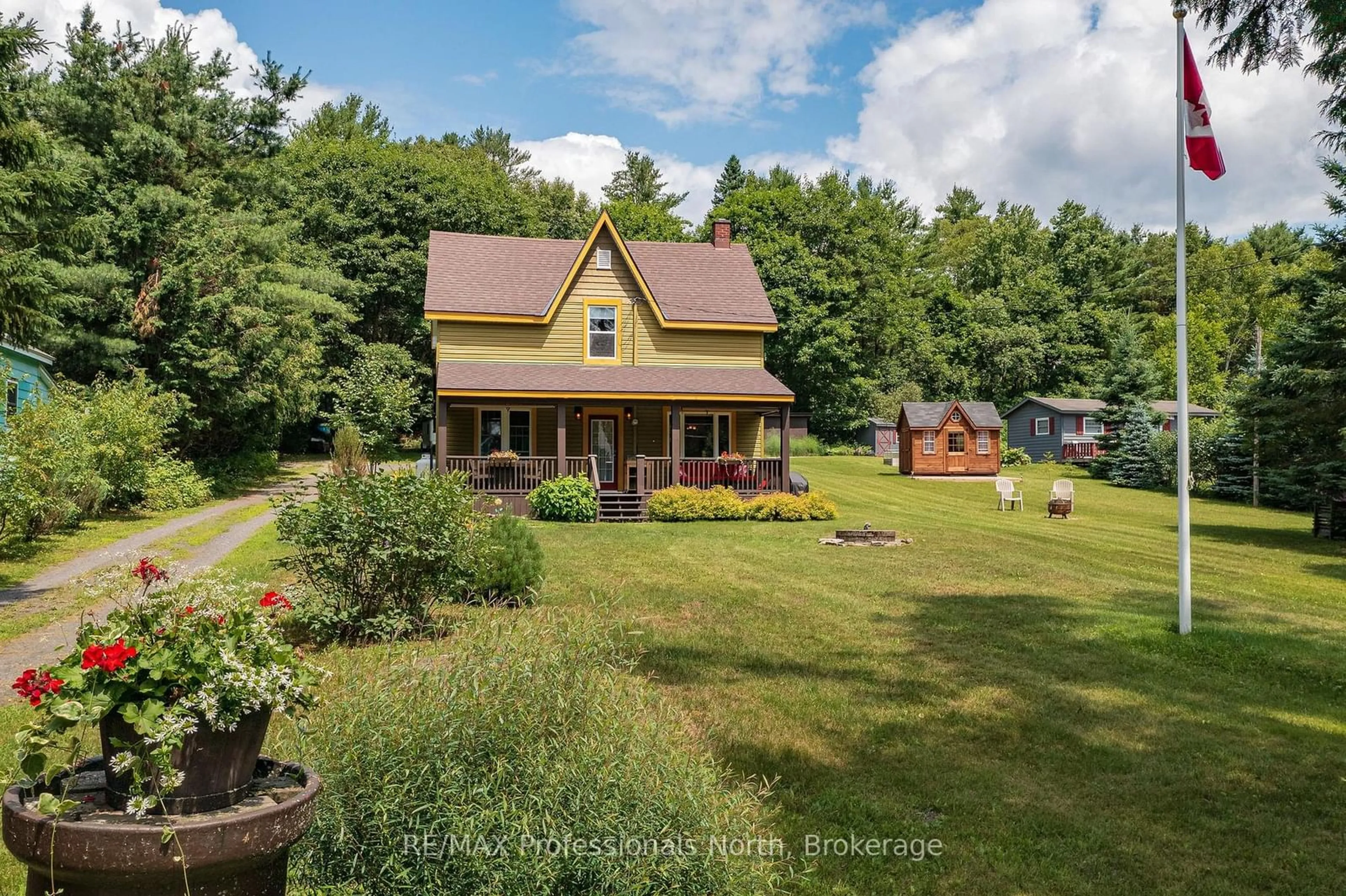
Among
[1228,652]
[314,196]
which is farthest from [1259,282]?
[1228,652]

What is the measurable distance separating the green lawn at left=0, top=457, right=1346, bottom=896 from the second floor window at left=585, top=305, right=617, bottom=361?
9849 mm

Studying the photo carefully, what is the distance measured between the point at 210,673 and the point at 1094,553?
16.7 m

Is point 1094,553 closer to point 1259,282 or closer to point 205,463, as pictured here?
point 205,463

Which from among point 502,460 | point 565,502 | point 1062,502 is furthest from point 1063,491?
point 502,460

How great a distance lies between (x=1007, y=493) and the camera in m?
25.6

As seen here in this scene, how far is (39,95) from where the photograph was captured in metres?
24.6

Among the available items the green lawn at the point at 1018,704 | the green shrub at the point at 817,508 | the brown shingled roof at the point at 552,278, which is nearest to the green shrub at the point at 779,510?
the green shrub at the point at 817,508

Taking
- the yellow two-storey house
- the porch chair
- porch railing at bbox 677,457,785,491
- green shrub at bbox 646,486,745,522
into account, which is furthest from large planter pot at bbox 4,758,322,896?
the porch chair

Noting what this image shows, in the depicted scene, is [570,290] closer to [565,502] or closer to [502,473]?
[502,473]

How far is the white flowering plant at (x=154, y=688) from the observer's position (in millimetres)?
2652

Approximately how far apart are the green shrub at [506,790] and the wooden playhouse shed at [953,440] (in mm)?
33929

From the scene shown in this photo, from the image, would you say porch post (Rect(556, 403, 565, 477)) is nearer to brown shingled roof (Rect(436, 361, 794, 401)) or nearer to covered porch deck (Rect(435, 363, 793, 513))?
covered porch deck (Rect(435, 363, 793, 513))

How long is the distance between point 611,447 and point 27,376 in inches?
551

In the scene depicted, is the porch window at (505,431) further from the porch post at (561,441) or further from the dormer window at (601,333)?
the porch post at (561,441)
